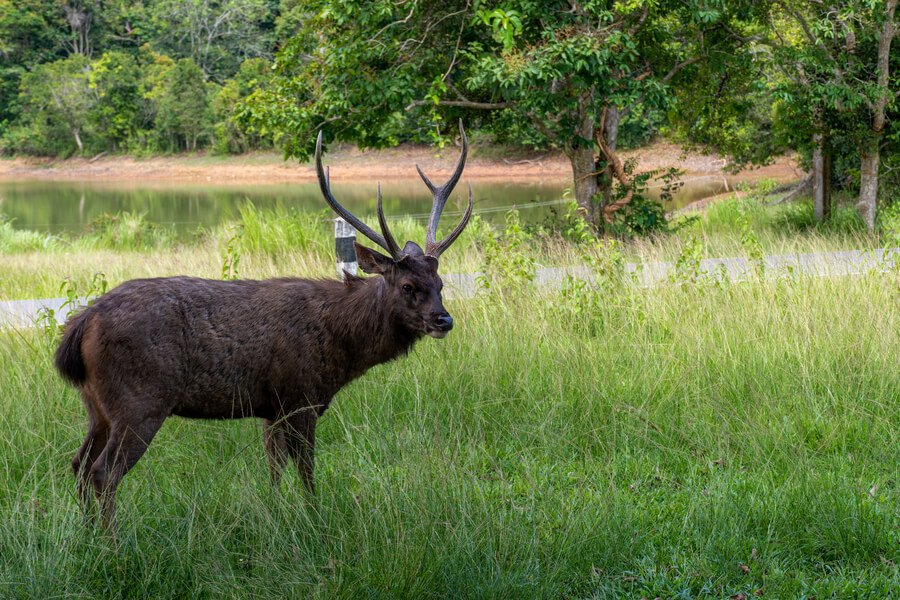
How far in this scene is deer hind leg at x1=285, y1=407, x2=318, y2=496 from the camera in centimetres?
481

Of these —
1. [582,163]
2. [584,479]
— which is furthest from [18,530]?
[582,163]

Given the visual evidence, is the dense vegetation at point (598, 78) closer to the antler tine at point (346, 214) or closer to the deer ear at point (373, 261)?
the antler tine at point (346, 214)

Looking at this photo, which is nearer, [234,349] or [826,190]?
[234,349]

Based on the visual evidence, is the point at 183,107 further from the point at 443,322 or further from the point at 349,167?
the point at 443,322

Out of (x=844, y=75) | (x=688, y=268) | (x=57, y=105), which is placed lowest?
(x=688, y=268)

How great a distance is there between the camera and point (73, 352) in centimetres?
446

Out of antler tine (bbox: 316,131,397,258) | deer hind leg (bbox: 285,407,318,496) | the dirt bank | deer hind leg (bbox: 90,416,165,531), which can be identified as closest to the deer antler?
antler tine (bbox: 316,131,397,258)

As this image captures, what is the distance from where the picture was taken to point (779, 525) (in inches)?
171

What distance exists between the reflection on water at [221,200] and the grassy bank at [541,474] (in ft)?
42.9

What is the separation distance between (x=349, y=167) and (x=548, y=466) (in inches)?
1457

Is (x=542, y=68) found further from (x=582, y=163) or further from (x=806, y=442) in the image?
(x=806, y=442)

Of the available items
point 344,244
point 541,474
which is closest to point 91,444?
point 541,474

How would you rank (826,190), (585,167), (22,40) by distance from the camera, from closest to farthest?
(585,167) < (826,190) < (22,40)

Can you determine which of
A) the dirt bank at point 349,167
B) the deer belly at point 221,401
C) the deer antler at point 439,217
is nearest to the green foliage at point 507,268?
the deer antler at point 439,217
